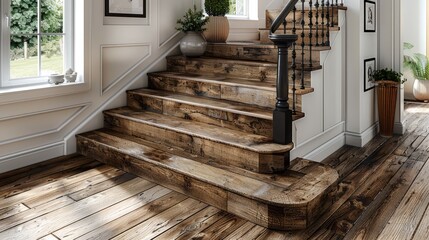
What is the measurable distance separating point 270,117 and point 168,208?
3.22 ft

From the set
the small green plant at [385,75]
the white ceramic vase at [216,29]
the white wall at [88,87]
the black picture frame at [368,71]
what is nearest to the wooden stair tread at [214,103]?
the white wall at [88,87]

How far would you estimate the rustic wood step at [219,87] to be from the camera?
311 cm

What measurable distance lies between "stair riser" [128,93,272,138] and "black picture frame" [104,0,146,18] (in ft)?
2.63

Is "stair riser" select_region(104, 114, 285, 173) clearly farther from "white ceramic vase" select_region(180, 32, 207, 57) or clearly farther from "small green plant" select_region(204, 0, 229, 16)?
"small green plant" select_region(204, 0, 229, 16)

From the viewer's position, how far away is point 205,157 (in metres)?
2.90

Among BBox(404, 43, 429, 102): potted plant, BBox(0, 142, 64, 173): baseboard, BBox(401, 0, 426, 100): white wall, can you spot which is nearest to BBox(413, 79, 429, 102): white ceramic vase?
BBox(404, 43, 429, 102): potted plant

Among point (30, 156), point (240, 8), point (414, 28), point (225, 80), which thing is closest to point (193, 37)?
point (225, 80)

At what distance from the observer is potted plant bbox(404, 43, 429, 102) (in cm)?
627

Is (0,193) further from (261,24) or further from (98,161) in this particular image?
(261,24)

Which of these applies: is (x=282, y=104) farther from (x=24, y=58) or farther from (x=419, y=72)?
(x=419, y=72)

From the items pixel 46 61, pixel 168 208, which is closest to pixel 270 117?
pixel 168 208

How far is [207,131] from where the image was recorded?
2.99 metres

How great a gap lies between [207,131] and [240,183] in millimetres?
701

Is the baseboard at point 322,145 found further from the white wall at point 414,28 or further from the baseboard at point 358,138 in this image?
the white wall at point 414,28
